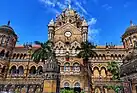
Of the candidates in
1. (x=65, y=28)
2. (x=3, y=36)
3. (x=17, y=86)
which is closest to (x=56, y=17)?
→ (x=65, y=28)

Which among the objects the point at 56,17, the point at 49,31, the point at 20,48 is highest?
the point at 56,17

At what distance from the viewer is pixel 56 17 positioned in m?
65.1

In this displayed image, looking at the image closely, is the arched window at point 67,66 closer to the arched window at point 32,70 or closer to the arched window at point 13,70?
the arched window at point 32,70

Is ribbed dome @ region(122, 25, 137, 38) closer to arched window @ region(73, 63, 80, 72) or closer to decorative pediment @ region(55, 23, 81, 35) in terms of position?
decorative pediment @ region(55, 23, 81, 35)

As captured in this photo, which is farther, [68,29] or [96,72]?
[68,29]

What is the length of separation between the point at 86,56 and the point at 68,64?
7112mm

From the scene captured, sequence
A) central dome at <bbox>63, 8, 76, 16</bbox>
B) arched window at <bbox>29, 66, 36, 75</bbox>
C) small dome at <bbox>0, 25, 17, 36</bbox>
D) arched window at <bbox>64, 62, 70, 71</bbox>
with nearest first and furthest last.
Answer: arched window at <bbox>64, 62, 70, 71</bbox> < arched window at <bbox>29, 66, 36, 75</bbox> < small dome at <bbox>0, 25, 17, 36</bbox> < central dome at <bbox>63, 8, 76, 16</bbox>

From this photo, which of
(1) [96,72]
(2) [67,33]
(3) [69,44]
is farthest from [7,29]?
(1) [96,72]

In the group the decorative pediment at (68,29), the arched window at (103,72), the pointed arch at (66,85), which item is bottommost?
the pointed arch at (66,85)

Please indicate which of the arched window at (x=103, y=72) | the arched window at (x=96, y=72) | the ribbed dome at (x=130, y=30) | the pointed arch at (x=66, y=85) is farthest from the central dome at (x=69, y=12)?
the pointed arch at (x=66, y=85)

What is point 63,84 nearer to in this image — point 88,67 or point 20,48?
point 88,67

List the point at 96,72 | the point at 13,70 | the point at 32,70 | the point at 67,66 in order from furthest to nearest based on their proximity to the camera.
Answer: the point at 32,70 < the point at 13,70 < the point at 96,72 < the point at 67,66

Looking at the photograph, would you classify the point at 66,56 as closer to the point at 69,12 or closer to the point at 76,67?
the point at 76,67

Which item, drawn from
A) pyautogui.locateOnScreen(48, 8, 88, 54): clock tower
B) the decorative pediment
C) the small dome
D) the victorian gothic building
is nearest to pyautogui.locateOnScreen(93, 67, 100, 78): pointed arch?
the victorian gothic building
